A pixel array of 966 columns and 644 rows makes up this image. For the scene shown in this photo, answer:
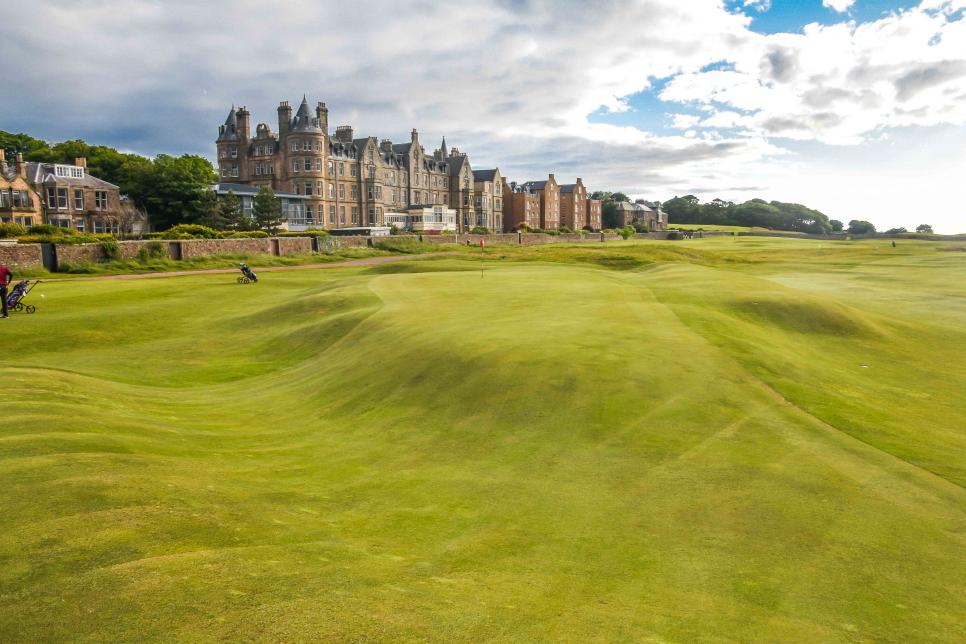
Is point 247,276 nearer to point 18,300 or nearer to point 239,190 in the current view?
point 18,300

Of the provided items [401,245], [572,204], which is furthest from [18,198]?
[572,204]

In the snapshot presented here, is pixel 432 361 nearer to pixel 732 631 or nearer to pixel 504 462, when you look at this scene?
pixel 504 462

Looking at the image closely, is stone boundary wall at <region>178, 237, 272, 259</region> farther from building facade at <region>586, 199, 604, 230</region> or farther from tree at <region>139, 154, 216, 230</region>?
building facade at <region>586, 199, 604, 230</region>

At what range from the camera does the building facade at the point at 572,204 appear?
164750 mm

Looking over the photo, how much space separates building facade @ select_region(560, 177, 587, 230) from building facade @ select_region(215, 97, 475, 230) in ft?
159

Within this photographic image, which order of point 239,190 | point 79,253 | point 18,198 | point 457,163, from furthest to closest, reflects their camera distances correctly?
point 457,163 → point 239,190 → point 18,198 → point 79,253

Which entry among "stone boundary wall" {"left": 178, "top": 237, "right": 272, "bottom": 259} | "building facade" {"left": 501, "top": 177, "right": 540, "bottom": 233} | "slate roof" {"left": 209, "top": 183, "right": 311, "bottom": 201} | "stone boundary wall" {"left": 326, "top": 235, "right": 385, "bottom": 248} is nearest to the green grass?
"stone boundary wall" {"left": 178, "top": 237, "right": 272, "bottom": 259}

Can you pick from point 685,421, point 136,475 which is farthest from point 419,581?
point 685,421

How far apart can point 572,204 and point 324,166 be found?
77.4 meters

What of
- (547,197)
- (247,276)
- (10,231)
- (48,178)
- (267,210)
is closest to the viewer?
(247,276)

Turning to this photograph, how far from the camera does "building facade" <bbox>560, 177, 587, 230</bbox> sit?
6486 inches

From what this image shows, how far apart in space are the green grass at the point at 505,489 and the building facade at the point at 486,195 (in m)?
124

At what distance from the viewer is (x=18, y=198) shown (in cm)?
7912

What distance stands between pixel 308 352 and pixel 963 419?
18.1 metres
